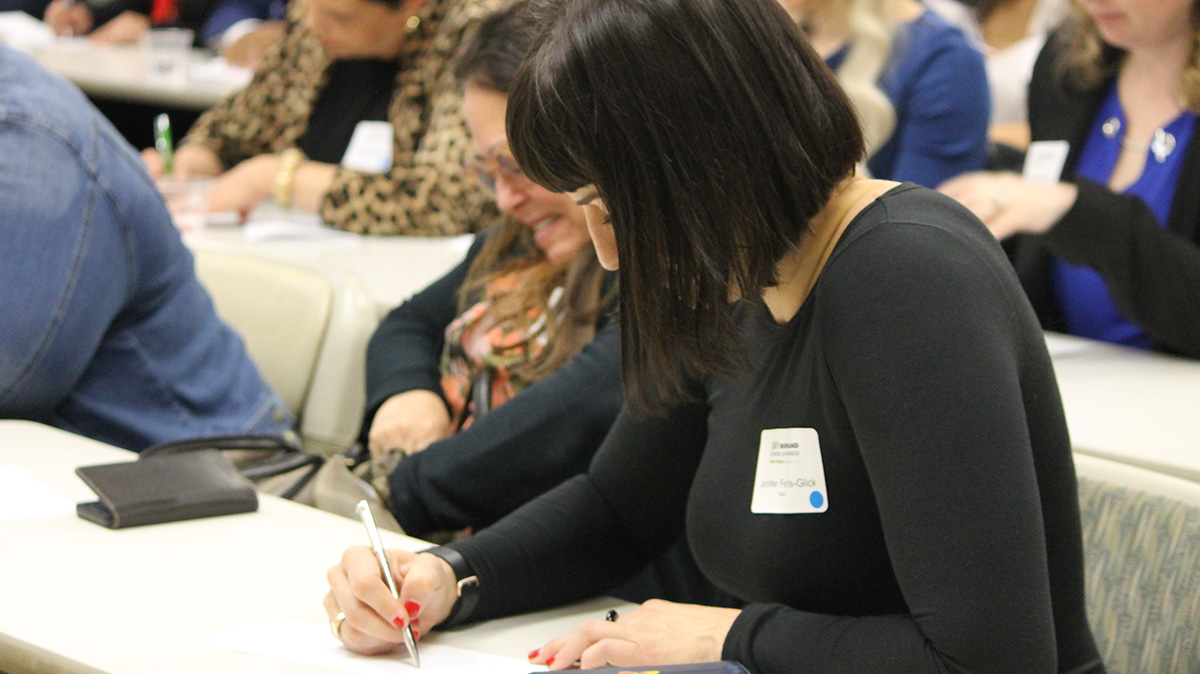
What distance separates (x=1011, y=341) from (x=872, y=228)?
13 centimetres

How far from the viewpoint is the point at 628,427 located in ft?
4.04

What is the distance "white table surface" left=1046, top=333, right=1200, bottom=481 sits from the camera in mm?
1297

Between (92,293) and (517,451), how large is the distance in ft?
1.96

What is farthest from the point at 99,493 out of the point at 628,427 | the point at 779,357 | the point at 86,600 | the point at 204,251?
the point at 204,251

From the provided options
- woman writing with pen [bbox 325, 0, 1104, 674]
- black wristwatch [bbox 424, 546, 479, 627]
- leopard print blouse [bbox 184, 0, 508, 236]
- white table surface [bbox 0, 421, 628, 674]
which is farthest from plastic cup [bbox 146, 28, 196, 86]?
woman writing with pen [bbox 325, 0, 1104, 674]

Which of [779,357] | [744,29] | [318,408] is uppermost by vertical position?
[744,29]

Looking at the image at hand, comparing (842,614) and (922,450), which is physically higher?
(922,450)

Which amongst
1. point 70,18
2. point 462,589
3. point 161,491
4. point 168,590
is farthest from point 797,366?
point 70,18

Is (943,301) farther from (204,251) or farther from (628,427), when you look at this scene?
(204,251)

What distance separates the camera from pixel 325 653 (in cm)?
98

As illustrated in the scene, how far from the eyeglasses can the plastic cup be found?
2641 millimetres

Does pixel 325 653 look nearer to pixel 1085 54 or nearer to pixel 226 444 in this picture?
pixel 226 444

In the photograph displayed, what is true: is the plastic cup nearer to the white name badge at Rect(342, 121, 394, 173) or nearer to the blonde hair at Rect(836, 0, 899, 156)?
the white name badge at Rect(342, 121, 394, 173)

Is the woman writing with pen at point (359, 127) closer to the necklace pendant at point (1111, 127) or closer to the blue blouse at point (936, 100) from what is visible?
the blue blouse at point (936, 100)
